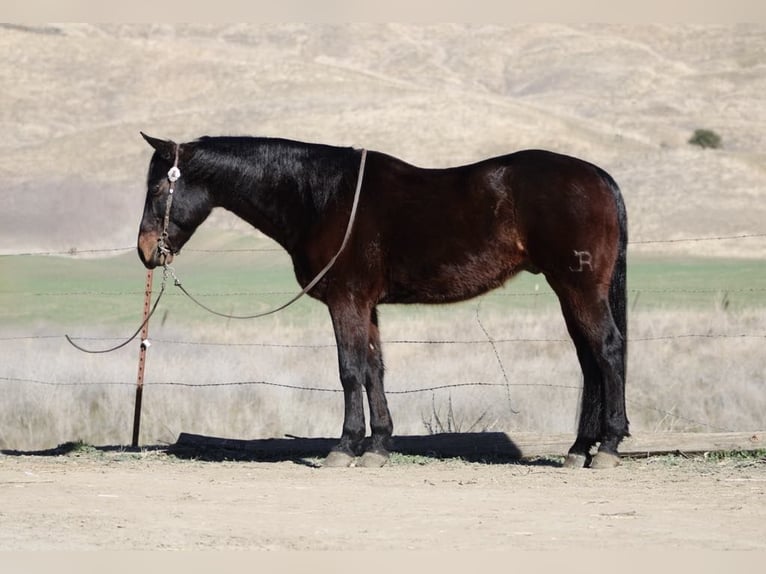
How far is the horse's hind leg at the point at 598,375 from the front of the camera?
8.73m

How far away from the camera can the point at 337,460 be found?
29.5ft

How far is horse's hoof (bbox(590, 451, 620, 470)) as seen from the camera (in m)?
8.80

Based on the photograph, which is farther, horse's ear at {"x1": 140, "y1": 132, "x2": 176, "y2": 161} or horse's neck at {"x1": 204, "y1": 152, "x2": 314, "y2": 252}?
horse's neck at {"x1": 204, "y1": 152, "x2": 314, "y2": 252}

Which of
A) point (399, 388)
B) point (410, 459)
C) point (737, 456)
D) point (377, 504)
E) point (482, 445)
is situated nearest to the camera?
point (377, 504)

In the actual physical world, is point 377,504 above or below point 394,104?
below

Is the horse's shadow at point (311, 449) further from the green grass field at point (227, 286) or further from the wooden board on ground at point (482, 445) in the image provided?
the green grass field at point (227, 286)

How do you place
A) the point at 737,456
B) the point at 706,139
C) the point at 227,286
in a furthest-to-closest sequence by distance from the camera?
the point at 706,139 → the point at 227,286 → the point at 737,456

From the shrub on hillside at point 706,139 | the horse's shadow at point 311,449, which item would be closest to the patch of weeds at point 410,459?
the horse's shadow at point 311,449

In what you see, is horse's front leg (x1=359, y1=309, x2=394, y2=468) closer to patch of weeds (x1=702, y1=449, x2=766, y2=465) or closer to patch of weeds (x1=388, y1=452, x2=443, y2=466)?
patch of weeds (x1=388, y1=452, x2=443, y2=466)

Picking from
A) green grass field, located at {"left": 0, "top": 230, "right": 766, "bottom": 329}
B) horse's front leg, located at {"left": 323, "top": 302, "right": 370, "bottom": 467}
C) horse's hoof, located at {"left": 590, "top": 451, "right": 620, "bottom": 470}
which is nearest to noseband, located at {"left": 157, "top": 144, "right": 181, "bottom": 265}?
horse's front leg, located at {"left": 323, "top": 302, "right": 370, "bottom": 467}

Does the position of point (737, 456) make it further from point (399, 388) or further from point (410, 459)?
point (399, 388)

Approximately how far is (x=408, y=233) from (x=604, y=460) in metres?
2.05

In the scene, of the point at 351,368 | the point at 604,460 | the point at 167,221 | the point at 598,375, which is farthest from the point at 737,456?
the point at 167,221

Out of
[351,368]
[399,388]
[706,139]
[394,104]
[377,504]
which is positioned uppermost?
[706,139]
